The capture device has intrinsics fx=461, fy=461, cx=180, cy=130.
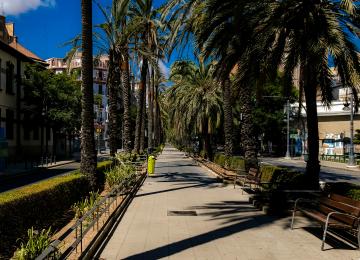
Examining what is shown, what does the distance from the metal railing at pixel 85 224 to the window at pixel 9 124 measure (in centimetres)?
2918

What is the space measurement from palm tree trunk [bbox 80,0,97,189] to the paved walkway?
2049 millimetres

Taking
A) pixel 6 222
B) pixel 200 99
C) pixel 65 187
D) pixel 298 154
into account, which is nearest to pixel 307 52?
pixel 65 187

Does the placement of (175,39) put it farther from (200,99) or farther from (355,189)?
(200,99)

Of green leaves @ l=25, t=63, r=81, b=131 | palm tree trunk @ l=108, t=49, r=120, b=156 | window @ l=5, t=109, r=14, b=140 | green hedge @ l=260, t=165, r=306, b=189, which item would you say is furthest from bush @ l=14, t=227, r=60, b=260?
green leaves @ l=25, t=63, r=81, b=131

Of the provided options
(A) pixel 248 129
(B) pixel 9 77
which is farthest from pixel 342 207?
(B) pixel 9 77

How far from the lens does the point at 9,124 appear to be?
4447 cm

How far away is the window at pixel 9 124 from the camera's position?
4374 centimetres

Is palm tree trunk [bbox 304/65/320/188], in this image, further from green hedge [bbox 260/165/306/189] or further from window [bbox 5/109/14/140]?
window [bbox 5/109/14/140]

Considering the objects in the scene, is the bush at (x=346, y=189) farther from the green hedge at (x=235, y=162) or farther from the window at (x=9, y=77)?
the window at (x=9, y=77)

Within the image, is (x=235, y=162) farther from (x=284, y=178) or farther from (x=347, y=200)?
(x=347, y=200)

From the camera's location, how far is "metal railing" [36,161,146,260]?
5.67m

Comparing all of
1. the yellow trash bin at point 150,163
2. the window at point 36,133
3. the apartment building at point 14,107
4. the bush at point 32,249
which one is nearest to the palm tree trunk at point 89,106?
the bush at point 32,249

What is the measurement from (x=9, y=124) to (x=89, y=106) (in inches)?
1271

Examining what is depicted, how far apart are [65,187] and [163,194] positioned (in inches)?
233
